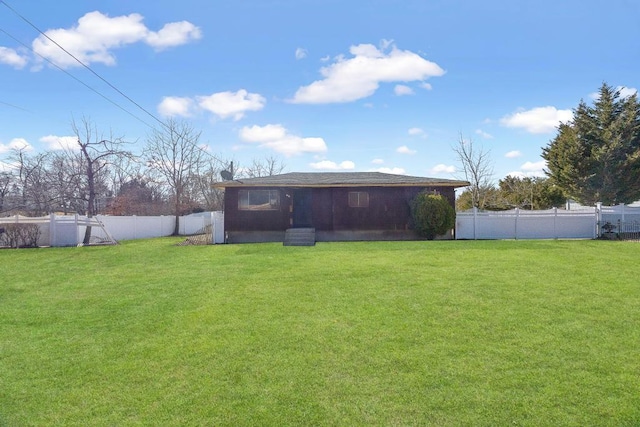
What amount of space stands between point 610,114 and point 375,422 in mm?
31182

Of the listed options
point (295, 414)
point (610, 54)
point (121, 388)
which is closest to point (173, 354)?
point (121, 388)

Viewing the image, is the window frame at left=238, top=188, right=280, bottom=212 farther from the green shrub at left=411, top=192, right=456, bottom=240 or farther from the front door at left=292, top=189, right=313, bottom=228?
the green shrub at left=411, top=192, right=456, bottom=240

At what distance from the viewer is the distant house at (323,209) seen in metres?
16.4

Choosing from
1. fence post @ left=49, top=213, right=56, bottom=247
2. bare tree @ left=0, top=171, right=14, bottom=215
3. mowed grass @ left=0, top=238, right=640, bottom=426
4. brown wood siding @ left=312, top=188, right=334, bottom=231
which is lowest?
mowed grass @ left=0, top=238, right=640, bottom=426

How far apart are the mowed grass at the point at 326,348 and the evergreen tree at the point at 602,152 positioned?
2107cm

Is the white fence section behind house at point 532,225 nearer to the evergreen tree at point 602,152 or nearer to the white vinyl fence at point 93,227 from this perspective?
the white vinyl fence at point 93,227

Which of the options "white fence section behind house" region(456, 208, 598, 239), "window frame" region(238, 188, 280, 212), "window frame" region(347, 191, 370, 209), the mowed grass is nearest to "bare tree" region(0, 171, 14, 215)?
"window frame" region(238, 188, 280, 212)

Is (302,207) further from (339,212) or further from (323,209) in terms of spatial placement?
(339,212)

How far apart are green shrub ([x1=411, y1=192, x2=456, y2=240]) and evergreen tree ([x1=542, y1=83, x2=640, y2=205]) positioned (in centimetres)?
1578

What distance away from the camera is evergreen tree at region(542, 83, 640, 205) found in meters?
24.7

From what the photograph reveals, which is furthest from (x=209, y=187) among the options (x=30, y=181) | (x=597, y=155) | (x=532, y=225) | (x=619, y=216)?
(x=597, y=155)

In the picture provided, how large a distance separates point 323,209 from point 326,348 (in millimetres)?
12647

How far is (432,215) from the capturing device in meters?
15.5

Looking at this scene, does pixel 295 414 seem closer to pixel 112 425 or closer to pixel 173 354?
pixel 112 425
